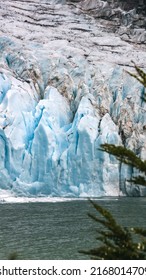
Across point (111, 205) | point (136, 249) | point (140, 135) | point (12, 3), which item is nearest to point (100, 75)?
point (140, 135)

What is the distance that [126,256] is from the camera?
483 centimetres

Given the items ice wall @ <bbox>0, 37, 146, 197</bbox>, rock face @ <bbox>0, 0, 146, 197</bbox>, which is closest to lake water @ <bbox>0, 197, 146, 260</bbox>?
ice wall @ <bbox>0, 37, 146, 197</bbox>

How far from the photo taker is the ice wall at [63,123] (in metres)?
28.3

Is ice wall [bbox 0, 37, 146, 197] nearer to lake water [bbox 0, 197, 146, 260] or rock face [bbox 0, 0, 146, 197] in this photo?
rock face [bbox 0, 0, 146, 197]

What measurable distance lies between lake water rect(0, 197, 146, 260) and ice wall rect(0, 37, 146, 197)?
253 centimetres

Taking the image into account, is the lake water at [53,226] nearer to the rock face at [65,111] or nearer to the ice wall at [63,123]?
the ice wall at [63,123]

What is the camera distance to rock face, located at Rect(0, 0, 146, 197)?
93.2 feet

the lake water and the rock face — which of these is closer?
the lake water

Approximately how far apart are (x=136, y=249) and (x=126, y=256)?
141 mm

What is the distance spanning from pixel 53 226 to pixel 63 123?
14.5 m

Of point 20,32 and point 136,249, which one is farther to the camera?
point 20,32

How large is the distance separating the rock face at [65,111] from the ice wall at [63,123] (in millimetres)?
61

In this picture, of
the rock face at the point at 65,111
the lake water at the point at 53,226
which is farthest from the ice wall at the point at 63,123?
the lake water at the point at 53,226
